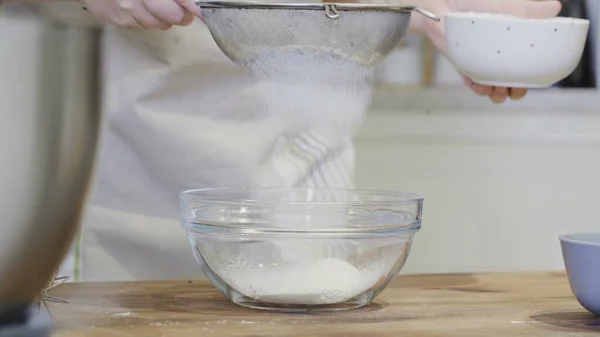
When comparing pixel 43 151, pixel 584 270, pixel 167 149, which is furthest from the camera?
pixel 167 149

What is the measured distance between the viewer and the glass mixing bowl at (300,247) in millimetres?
789

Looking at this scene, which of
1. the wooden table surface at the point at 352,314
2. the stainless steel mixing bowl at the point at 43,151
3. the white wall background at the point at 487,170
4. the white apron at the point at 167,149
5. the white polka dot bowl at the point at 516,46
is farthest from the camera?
the white wall background at the point at 487,170

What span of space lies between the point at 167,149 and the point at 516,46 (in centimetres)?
44

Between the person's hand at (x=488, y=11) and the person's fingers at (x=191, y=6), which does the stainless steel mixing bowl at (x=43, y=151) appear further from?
the person's hand at (x=488, y=11)

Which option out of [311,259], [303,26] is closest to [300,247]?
[311,259]

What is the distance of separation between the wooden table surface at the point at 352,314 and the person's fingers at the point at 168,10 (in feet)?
0.81

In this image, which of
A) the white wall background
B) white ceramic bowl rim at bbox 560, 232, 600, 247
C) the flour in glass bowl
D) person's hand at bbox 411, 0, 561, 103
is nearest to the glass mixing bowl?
the flour in glass bowl

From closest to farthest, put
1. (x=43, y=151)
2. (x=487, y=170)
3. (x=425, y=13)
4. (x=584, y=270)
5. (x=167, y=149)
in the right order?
(x=43, y=151) < (x=584, y=270) < (x=425, y=13) < (x=167, y=149) < (x=487, y=170)

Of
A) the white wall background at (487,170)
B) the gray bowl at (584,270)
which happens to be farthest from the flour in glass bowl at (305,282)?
the white wall background at (487,170)

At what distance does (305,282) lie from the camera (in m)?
0.78

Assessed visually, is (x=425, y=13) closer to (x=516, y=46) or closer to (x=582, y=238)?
(x=516, y=46)

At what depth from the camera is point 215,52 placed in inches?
44.6

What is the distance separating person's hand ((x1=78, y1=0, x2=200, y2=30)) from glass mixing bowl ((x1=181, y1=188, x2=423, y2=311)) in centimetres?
18

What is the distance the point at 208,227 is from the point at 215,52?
1.22 feet
